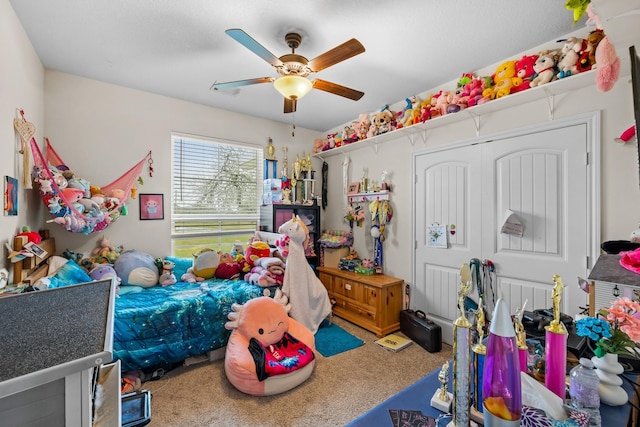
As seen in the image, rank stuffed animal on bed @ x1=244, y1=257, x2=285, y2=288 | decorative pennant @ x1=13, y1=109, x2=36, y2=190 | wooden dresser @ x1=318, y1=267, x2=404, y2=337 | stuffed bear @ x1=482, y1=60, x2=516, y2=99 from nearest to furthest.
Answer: decorative pennant @ x1=13, y1=109, x2=36, y2=190 → stuffed bear @ x1=482, y1=60, x2=516, y2=99 → stuffed animal on bed @ x1=244, y1=257, x2=285, y2=288 → wooden dresser @ x1=318, y1=267, x2=404, y2=337

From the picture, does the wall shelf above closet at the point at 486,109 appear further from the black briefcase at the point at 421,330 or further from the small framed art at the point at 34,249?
the small framed art at the point at 34,249

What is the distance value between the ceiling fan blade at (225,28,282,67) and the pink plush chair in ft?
6.09

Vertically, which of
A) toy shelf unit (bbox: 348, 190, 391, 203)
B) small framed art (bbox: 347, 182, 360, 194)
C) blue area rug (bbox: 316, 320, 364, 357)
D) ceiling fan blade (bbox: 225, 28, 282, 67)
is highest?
ceiling fan blade (bbox: 225, 28, 282, 67)

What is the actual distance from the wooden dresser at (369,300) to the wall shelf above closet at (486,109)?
159 centimetres

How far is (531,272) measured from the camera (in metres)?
2.22

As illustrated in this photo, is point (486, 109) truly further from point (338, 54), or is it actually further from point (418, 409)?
point (418, 409)

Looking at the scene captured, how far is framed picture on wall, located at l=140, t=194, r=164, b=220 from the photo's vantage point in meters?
3.00

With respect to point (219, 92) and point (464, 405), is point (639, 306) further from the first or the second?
point (219, 92)

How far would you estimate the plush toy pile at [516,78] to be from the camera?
1.33 meters

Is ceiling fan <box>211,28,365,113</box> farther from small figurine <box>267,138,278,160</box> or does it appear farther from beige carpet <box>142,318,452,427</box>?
beige carpet <box>142,318,452,427</box>

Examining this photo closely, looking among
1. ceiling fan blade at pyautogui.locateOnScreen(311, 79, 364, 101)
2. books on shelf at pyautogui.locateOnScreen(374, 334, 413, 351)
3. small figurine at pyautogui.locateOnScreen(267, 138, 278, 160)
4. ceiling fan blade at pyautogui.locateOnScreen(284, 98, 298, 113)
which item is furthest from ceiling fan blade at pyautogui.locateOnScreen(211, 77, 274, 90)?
books on shelf at pyautogui.locateOnScreen(374, 334, 413, 351)

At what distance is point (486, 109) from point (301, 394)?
2748 mm

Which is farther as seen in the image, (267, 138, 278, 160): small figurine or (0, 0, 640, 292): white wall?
(267, 138, 278, 160): small figurine

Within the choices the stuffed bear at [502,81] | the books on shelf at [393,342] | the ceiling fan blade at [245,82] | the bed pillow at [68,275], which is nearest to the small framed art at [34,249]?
the bed pillow at [68,275]
